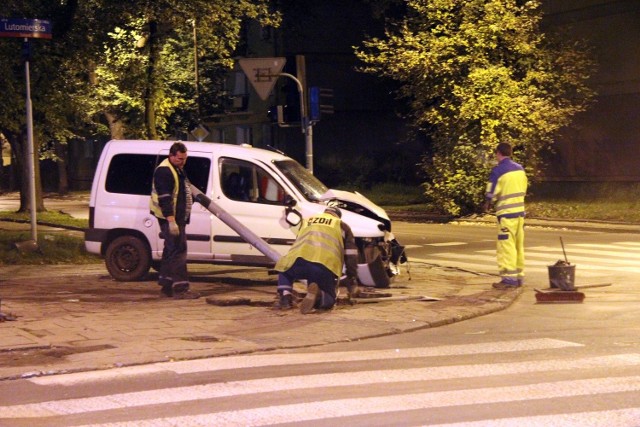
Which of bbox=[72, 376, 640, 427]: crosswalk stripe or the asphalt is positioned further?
the asphalt

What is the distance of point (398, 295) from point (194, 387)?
557cm

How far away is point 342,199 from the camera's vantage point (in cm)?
1398

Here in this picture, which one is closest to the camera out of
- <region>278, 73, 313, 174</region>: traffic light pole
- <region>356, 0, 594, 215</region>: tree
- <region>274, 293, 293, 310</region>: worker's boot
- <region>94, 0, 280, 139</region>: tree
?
<region>274, 293, 293, 310</region>: worker's boot

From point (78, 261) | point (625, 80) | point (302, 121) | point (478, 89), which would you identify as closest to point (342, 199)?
point (302, 121)

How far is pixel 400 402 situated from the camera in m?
7.20

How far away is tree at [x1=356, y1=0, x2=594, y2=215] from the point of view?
29812 millimetres

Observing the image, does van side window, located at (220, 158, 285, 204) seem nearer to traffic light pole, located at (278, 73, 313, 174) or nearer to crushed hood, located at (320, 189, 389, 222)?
crushed hood, located at (320, 189, 389, 222)

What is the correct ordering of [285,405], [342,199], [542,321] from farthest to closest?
[342,199] < [542,321] < [285,405]

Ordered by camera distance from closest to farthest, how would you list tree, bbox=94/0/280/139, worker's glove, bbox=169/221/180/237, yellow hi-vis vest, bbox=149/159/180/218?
worker's glove, bbox=169/221/180/237 < yellow hi-vis vest, bbox=149/159/180/218 < tree, bbox=94/0/280/139

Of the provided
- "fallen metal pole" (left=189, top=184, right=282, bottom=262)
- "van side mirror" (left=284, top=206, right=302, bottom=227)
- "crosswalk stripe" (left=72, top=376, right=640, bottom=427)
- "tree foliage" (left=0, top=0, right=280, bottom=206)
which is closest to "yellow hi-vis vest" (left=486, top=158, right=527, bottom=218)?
"van side mirror" (left=284, top=206, right=302, bottom=227)

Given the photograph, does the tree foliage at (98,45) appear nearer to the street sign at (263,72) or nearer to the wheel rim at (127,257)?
the street sign at (263,72)

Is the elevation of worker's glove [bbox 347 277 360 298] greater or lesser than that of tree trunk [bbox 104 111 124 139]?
lesser

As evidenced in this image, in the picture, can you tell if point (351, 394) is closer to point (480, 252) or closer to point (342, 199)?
point (342, 199)

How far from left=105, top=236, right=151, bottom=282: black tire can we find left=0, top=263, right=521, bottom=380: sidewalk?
0.16 metres
